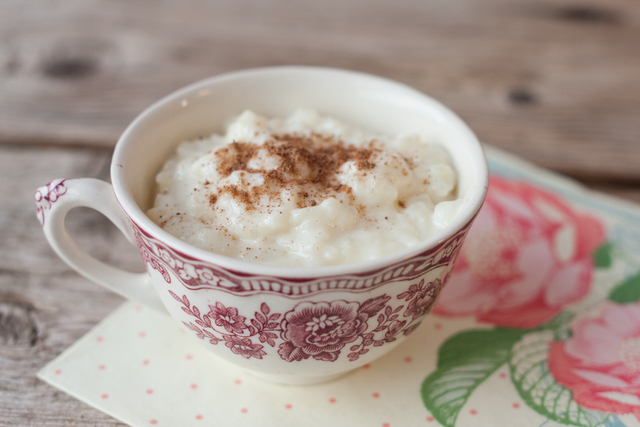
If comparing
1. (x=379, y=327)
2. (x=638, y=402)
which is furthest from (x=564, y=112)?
(x=379, y=327)

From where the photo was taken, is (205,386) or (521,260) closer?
(205,386)

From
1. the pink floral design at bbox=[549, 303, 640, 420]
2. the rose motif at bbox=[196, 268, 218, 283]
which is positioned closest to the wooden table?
the rose motif at bbox=[196, 268, 218, 283]

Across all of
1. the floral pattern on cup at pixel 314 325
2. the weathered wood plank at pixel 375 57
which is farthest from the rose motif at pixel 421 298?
the weathered wood plank at pixel 375 57

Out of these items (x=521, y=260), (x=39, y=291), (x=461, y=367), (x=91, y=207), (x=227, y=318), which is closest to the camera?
(x=227, y=318)

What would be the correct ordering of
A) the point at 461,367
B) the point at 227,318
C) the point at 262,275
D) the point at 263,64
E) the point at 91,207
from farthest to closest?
the point at 263,64, the point at 461,367, the point at 91,207, the point at 227,318, the point at 262,275

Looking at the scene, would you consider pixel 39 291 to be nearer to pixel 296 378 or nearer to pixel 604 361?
pixel 296 378

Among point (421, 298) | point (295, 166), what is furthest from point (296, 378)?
point (295, 166)
